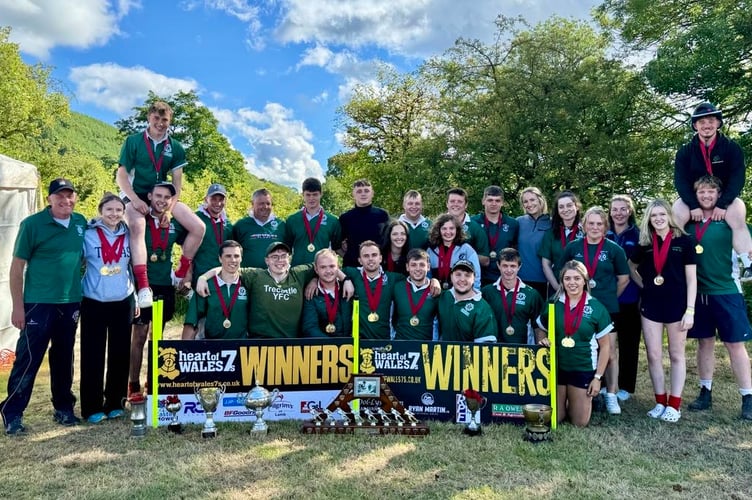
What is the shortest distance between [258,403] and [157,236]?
2.16 meters

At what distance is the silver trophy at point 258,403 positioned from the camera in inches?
181

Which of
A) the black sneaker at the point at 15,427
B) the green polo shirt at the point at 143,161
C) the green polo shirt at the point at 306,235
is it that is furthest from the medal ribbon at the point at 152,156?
the black sneaker at the point at 15,427

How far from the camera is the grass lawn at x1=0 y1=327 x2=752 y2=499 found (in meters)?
3.66

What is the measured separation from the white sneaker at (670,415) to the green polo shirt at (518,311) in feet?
4.72

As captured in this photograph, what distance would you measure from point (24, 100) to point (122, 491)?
2712cm

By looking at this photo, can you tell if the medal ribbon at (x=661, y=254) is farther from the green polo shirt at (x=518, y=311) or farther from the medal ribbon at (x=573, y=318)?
the green polo shirt at (x=518, y=311)

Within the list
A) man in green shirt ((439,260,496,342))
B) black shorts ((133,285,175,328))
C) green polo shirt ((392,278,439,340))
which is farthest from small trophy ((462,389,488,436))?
black shorts ((133,285,175,328))

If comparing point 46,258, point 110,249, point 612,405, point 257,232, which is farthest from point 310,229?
point 612,405

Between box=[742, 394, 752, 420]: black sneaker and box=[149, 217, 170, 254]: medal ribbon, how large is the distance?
19.5 feet

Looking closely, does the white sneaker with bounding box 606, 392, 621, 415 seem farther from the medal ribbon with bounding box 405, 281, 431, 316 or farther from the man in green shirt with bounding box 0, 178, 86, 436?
the man in green shirt with bounding box 0, 178, 86, 436

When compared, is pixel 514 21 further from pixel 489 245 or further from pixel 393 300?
pixel 393 300

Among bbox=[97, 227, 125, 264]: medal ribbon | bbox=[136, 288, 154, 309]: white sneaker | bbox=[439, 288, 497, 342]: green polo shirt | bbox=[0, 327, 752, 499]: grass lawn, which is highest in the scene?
bbox=[97, 227, 125, 264]: medal ribbon

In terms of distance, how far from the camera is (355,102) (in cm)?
2842

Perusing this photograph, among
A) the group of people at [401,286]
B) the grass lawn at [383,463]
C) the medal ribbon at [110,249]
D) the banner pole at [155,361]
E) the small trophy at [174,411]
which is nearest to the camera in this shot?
the grass lawn at [383,463]
